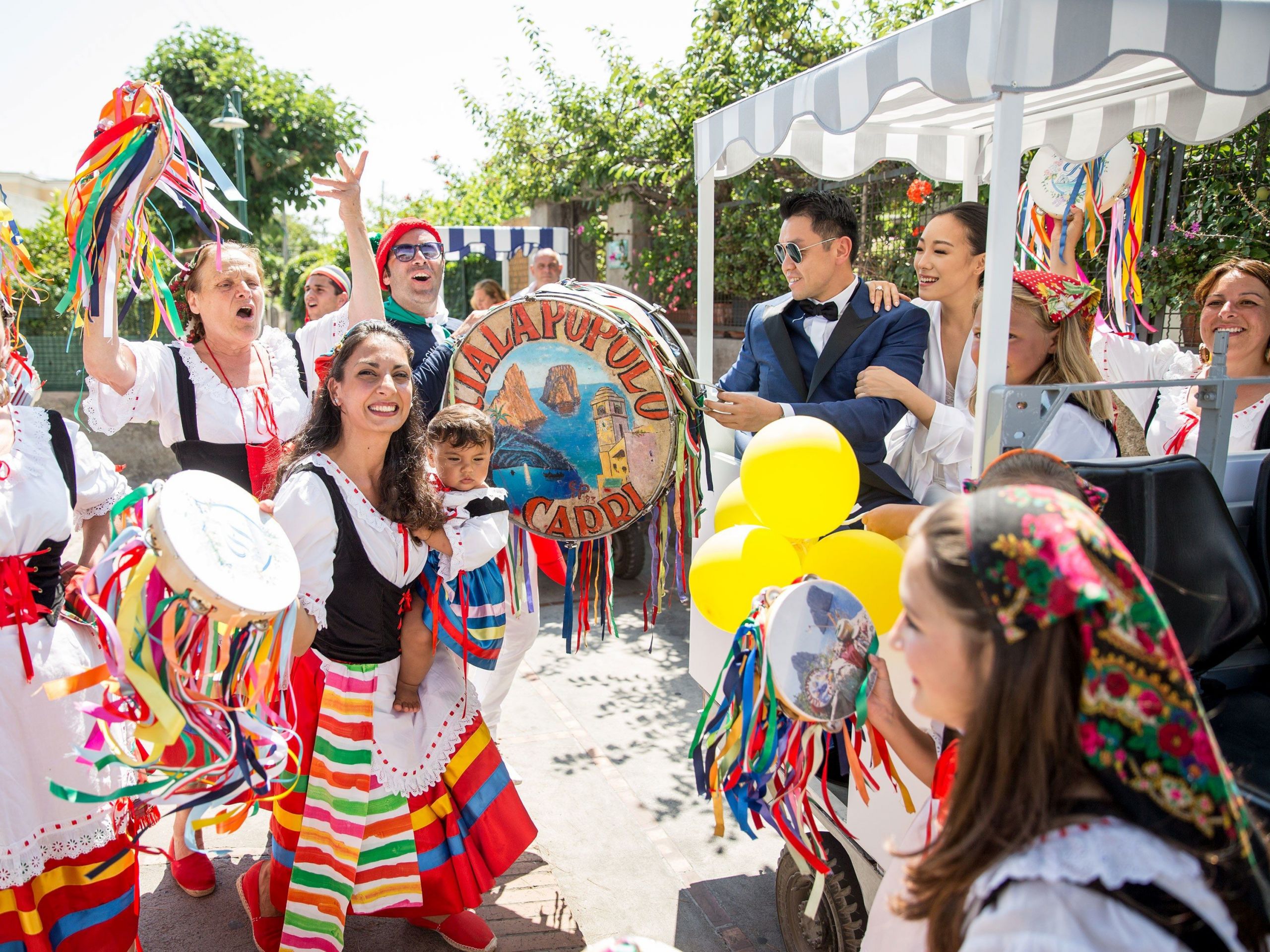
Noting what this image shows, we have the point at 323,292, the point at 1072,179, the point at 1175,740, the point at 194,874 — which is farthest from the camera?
the point at 323,292

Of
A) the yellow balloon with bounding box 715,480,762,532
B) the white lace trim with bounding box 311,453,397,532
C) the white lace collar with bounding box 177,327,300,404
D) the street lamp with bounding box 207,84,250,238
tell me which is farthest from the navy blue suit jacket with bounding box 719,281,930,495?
the street lamp with bounding box 207,84,250,238

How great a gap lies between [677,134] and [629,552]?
4590mm

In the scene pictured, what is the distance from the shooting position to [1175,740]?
92 centimetres

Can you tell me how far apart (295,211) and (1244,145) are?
13.2m

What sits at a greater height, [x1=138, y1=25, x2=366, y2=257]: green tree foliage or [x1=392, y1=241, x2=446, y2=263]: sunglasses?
[x1=138, y1=25, x2=366, y2=257]: green tree foliage

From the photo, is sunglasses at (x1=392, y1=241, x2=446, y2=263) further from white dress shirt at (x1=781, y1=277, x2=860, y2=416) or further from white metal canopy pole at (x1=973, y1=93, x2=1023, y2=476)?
white metal canopy pole at (x1=973, y1=93, x2=1023, y2=476)

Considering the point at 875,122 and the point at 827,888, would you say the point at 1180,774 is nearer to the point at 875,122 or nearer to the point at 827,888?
the point at 827,888

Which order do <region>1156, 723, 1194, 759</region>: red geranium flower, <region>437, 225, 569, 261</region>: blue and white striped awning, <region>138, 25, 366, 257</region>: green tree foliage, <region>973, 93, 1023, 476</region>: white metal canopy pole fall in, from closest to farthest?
<region>1156, 723, 1194, 759</region>: red geranium flower → <region>973, 93, 1023, 476</region>: white metal canopy pole → <region>437, 225, 569, 261</region>: blue and white striped awning → <region>138, 25, 366, 257</region>: green tree foliage

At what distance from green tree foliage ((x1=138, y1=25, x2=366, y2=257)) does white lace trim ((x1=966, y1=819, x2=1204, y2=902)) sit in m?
13.7

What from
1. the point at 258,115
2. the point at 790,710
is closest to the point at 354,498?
the point at 790,710

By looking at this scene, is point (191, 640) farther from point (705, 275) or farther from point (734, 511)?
point (705, 275)

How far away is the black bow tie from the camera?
286cm

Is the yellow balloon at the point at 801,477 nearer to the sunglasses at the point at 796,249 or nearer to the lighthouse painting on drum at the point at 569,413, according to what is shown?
the lighthouse painting on drum at the point at 569,413

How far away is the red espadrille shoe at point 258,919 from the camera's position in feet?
8.09
